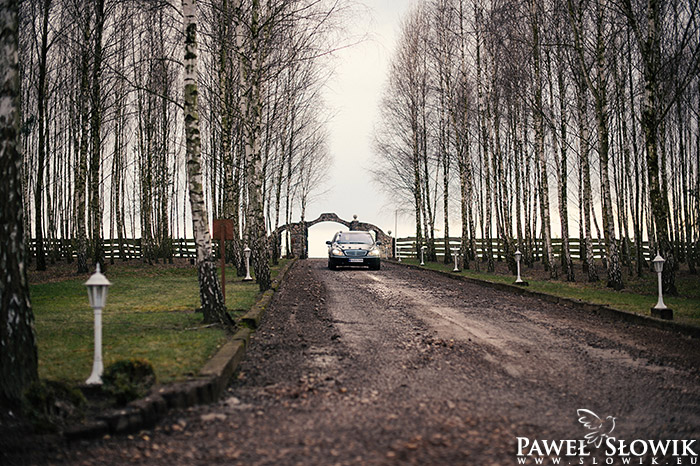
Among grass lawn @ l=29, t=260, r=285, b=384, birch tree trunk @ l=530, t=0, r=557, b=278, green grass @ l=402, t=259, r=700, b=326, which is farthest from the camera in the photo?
birch tree trunk @ l=530, t=0, r=557, b=278

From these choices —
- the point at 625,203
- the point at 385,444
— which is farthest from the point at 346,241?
the point at 385,444

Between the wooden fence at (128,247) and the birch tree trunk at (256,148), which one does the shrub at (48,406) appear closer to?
the birch tree trunk at (256,148)

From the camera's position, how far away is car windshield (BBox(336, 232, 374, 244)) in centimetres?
2606

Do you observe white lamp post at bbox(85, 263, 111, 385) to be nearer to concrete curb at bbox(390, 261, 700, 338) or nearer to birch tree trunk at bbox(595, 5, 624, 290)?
concrete curb at bbox(390, 261, 700, 338)

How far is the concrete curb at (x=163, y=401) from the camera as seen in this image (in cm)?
439

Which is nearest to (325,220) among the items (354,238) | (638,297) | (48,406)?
(354,238)

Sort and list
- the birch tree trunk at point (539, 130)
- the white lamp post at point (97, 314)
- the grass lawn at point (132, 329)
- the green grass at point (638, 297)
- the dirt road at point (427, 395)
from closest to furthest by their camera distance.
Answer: the dirt road at point (427, 395), the white lamp post at point (97, 314), the grass lawn at point (132, 329), the green grass at point (638, 297), the birch tree trunk at point (539, 130)

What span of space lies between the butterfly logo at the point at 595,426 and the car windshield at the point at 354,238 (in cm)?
2137

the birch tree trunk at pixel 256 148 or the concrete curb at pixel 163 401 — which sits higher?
the birch tree trunk at pixel 256 148

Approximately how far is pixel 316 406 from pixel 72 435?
184 cm

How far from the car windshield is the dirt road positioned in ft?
53.1

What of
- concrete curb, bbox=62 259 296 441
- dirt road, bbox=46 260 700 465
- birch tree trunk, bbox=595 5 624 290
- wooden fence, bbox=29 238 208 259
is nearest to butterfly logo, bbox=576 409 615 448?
dirt road, bbox=46 260 700 465

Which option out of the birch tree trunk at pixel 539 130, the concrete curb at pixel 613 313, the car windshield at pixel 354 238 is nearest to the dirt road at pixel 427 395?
the concrete curb at pixel 613 313

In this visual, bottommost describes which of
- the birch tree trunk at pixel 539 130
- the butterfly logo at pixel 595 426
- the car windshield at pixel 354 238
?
the butterfly logo at pixel 595 426
